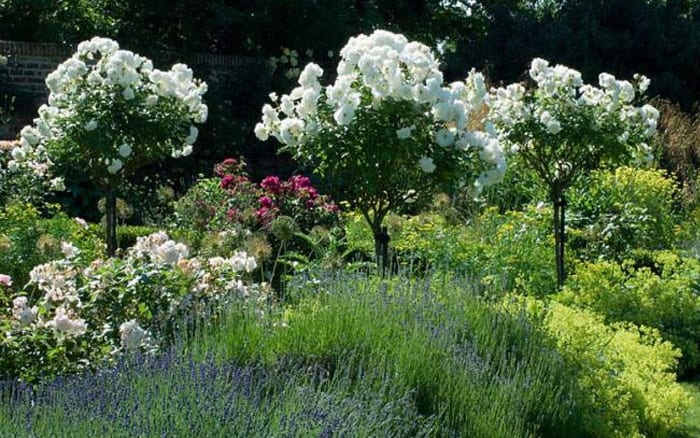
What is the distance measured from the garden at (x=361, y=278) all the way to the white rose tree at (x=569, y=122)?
0.02 meters

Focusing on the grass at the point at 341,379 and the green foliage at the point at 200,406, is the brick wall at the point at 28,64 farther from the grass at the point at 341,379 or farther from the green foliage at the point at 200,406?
the green foliage at the point at 200,406

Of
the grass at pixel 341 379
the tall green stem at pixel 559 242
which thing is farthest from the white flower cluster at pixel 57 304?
the tall green stem at pixel 559 242

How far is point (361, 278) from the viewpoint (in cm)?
533

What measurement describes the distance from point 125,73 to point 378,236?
2.23 metres

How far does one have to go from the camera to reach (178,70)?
743cm

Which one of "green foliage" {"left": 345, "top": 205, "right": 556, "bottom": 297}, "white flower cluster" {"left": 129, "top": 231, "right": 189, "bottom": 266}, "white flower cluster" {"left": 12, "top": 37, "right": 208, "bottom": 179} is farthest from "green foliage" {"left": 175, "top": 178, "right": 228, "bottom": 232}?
"white flower cluster" {"left": 129, "top": 231, "right": 189, "bottom": 266}

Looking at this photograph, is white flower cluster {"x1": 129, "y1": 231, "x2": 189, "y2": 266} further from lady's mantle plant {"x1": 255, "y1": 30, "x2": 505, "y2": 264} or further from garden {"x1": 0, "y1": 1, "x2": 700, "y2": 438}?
lady's mantle plant {"x1": 255, "y1": 30, "x2": 505, "y2": 264}

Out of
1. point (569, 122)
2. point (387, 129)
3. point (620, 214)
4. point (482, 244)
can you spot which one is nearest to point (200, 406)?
point (387, 129)

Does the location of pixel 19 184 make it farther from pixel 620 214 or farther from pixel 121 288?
pixel 620 214

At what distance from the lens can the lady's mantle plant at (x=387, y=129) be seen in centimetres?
597

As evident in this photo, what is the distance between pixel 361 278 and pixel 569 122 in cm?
274

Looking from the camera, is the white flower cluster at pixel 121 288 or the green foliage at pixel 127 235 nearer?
the white flower cluster at pixel 121 288

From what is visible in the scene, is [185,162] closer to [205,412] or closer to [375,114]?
[375,114]

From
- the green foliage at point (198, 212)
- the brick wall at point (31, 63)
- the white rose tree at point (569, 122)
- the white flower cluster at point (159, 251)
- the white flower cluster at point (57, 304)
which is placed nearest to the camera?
the white flower cluster at point (57, 304)
